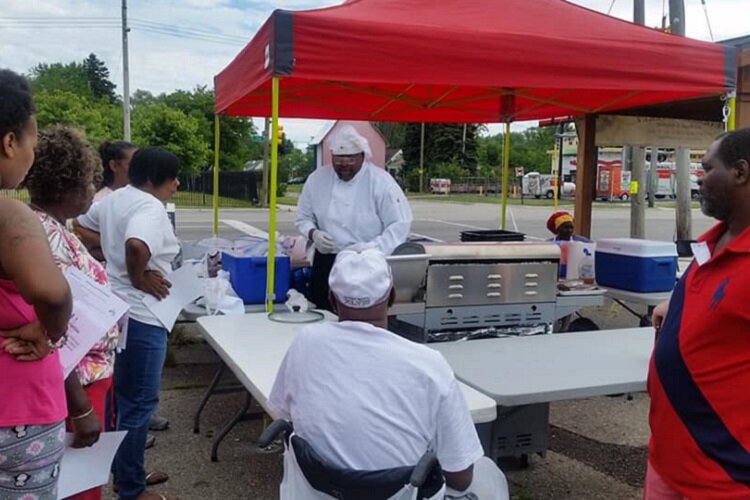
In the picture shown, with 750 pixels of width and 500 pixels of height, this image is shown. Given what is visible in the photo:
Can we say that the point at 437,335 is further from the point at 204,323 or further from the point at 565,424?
the point at 204,323

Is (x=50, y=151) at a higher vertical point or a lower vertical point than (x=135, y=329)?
higher

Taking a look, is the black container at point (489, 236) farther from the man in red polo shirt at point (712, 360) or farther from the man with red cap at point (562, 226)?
the man in red polo shirt at point (712, 360)

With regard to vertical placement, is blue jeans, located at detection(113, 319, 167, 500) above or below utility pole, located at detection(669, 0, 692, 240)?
below

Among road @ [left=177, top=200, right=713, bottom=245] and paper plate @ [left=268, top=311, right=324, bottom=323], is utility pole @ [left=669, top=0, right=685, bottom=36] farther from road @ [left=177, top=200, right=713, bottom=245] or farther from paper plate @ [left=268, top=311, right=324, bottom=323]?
paper plate @ [left=268, top=311, right=324, bottom=323]

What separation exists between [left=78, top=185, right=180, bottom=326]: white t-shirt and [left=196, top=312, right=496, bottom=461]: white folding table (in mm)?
409

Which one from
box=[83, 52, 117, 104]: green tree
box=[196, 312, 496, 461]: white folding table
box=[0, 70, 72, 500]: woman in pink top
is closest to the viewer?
box=[0, 70, 72, 500]: woman in pink top

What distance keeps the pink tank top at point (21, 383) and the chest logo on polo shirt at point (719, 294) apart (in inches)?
65.9

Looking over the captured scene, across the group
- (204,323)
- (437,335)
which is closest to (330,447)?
(204,323)

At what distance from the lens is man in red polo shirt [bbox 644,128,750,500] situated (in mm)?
1696

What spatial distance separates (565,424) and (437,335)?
3.64 feet

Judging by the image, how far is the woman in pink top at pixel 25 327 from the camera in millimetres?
1444

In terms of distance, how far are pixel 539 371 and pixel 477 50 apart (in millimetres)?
2024

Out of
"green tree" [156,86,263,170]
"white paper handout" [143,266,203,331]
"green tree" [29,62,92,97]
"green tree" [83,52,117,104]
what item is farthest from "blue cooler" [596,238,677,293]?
"green tree" [83,52,117,104]

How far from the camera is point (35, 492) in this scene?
158cm
